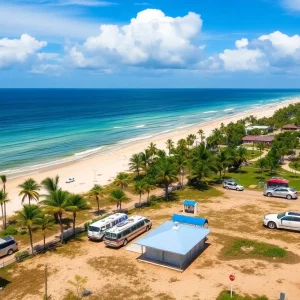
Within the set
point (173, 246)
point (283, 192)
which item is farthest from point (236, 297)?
point (283, 192)

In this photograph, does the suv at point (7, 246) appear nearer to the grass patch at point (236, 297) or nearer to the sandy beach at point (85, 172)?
the sandy beach at point (85, 172)

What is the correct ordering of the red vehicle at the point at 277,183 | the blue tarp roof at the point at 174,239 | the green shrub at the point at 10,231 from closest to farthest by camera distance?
the blue tarp roof at the point at 174,239 → the green shrub at the point at 10,231 → the red vehicle at the point at 277,183

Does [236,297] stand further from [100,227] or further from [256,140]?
[256,140]

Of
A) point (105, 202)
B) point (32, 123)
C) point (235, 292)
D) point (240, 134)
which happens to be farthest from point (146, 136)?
point (235, 292)

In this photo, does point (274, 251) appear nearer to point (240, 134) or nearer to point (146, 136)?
point (240, 134)

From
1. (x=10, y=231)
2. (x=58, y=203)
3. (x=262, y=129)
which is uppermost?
(x=58, y=203)

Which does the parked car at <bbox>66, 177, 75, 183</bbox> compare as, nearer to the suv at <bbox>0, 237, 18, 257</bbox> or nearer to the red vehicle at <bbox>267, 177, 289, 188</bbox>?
the suv at <bbox>0, 237, 18, 257</bbox>

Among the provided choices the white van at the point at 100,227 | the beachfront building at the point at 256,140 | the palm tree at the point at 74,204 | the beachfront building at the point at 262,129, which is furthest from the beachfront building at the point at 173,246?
the beachfront building at the point at 262,129
